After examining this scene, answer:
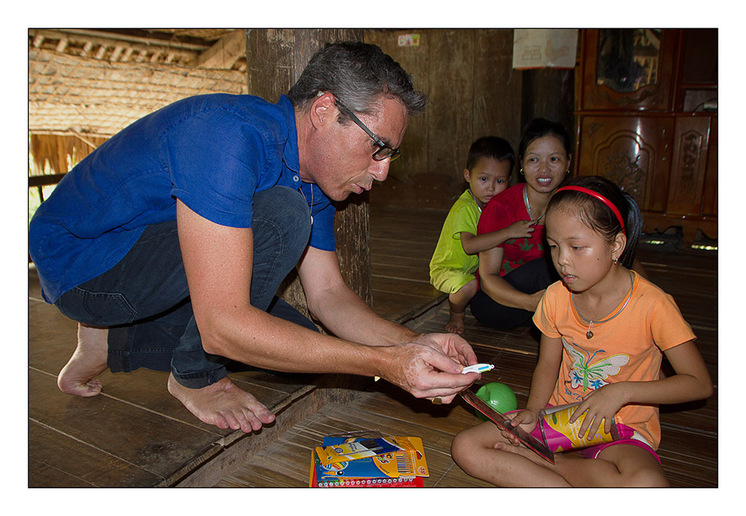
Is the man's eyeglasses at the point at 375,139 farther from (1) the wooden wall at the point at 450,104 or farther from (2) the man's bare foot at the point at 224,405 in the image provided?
(1) the wooden wall at the point at 450,104

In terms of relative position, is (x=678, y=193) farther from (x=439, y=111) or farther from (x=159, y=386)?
(x=159, y=386)

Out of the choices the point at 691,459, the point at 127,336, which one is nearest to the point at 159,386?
the point at 127,336

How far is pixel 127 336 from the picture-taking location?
1671 millimetres

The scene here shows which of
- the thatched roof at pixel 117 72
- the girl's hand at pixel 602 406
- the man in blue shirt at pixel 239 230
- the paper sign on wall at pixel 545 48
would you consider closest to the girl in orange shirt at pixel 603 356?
the girl's hand at pixel 602 406

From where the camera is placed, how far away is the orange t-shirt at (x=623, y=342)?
137 cm

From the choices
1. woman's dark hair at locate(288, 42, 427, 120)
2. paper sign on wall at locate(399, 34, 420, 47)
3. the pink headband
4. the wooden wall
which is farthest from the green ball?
paper sign on wall at locate(399, 34, 420, 47)

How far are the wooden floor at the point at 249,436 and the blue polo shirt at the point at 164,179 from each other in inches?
14.8

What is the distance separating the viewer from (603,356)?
4.77 feet

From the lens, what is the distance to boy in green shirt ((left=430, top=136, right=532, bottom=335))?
2492 mm

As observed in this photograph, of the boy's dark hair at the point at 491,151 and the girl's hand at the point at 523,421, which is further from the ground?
the boy's dark hair at the point at 491,151

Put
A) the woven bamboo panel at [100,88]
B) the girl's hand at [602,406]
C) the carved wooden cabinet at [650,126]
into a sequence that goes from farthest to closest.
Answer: the woven bamboo panel at [100,88]
the carved wooden cabinet at [650,126]
the girl's hand at [602,406]

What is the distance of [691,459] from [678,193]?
9.72ft

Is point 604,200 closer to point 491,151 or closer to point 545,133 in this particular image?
point 545,133

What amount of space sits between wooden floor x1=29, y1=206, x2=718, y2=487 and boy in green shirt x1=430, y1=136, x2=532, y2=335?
0.21 meters
